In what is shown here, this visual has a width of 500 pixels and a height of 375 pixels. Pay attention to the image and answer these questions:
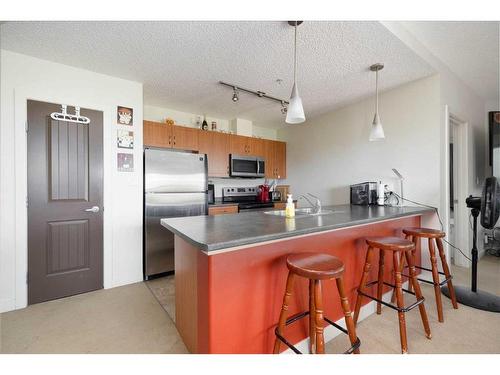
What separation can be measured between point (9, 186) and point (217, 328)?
231 cm

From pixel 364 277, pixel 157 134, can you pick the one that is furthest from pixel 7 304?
pixel 364 277

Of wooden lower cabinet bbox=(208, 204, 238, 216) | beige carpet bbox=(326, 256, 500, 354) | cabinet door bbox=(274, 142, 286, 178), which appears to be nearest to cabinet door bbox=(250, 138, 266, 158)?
cabinet door bbox=(274, 142, 286, 178)

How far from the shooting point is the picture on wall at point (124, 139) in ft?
8.66

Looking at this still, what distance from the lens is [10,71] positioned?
2096 mm

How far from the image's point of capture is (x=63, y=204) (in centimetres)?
234

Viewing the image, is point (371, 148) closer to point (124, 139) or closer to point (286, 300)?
point (286, 300)

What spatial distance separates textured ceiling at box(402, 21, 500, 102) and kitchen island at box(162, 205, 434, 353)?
1.84 m

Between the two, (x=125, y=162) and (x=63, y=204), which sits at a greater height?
(x=125, y=162)

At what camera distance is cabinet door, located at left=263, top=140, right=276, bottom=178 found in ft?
14.5

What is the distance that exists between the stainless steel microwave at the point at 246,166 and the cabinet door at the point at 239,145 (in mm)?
94

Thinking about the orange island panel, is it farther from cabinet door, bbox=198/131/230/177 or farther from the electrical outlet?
cabinet door, bbox=198/131/230/177

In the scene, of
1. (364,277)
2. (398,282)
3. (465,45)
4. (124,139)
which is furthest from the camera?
(124,139)

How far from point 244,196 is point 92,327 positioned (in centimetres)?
297
